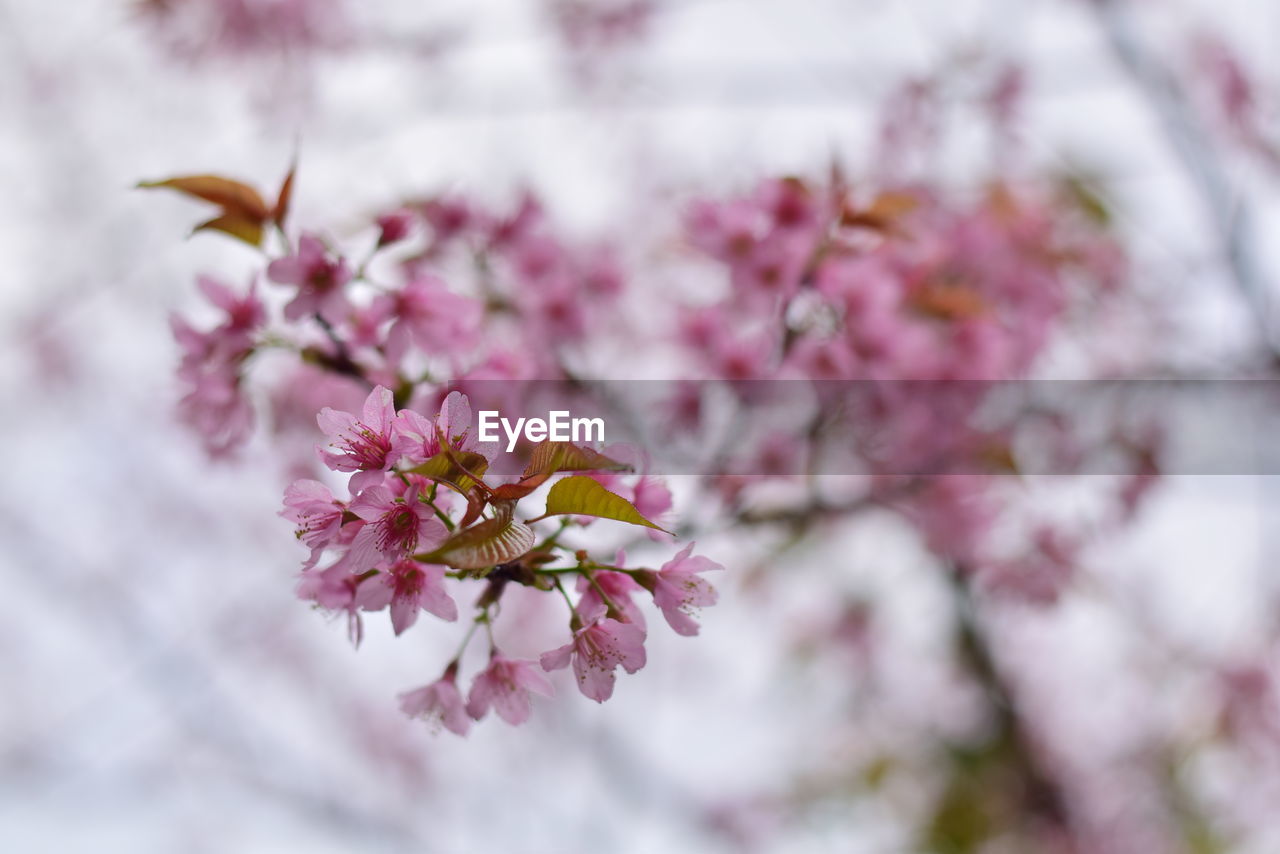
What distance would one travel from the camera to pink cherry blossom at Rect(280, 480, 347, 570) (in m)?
0.75

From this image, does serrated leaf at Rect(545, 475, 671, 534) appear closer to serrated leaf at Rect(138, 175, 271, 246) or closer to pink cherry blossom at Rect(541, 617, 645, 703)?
pink cherry blossom at Rect(541, 617, 645, 703)

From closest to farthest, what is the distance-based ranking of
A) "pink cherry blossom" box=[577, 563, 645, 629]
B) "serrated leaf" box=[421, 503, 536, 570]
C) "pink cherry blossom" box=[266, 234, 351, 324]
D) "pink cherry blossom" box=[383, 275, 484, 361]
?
"serrated leaf" box=[421, 503, 536, 570] → "pink cherry blossom" box=[577, 563, 645, 629] → "pink cherry blossom" box=[266, 234, 351, 324] → "pink cherry blossom" box=[383, 275, 484, 361]

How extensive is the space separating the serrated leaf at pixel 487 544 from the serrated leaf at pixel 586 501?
0.11 feet

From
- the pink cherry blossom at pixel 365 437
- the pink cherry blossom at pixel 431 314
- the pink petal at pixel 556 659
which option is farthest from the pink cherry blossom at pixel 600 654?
the pink cherry blossom at pixel 431 314

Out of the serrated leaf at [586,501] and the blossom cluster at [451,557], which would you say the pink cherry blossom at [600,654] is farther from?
the serrated leaf at [586,501]

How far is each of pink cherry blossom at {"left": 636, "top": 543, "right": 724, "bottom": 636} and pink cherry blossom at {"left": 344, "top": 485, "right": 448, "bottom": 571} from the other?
0.71 feet

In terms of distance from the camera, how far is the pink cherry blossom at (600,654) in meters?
0.76

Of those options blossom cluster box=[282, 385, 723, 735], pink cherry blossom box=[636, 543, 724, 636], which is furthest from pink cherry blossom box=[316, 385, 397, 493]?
pink cherry blossom box=[636, 543, 724, 636]

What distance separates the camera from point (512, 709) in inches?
33.0

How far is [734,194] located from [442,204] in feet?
1.86

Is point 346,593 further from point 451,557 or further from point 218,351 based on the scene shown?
point 218,351

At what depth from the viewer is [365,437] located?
2.45ft

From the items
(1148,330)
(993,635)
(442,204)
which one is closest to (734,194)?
(442,204)

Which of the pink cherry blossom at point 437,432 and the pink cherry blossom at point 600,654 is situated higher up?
the pink cherry blossom at point 437,432
